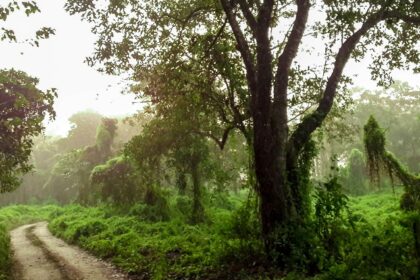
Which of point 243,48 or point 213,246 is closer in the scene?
point 243,48

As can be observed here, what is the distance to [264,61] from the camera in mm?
10633

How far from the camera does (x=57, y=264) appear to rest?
14.9 meters

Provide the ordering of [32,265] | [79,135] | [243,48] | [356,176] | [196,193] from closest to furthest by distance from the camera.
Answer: [243,48] < [32,265] < [196,193] < [356,176] < [79,135]

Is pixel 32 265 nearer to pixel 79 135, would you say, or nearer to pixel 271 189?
pixel 271 189

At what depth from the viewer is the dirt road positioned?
12922 millimetres

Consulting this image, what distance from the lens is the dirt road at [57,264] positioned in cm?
1292

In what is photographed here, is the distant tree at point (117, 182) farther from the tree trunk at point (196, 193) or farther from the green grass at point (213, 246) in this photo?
the tree trunk at point (196, 193)

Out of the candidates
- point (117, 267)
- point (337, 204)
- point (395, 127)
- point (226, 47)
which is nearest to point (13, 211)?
point (117, 267)

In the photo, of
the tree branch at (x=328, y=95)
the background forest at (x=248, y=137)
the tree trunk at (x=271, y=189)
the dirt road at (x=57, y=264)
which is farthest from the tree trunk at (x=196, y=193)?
the tree trunk at (x=271, y=189)

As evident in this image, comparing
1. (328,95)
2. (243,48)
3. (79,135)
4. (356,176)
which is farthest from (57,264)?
(79,135)

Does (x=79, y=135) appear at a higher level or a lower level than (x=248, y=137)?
higher

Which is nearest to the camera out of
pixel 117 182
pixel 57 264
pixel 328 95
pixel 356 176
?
pixel 328 95

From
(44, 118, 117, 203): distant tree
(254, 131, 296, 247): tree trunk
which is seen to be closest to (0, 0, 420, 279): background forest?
(254, 131, 296, 247): tree trunk

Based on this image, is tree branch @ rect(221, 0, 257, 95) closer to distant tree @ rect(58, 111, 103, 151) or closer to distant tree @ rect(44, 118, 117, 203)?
distant tree @ rect(44, 118, 117, 203)
